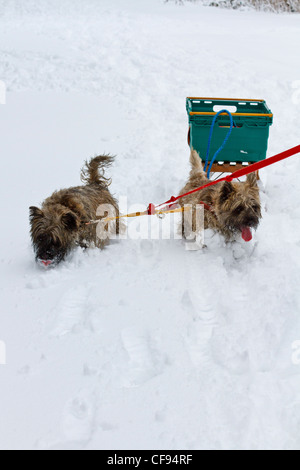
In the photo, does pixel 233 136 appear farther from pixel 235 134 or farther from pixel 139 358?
pixel 139 358

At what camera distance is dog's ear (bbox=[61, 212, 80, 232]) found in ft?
14.2

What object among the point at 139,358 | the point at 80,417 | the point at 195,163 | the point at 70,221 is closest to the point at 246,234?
the point at 195,163

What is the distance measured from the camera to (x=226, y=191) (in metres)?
4.39

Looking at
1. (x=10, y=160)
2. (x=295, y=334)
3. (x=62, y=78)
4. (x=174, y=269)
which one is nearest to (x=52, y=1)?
(x=62, y=78)

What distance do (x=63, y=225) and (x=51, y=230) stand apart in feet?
0.47

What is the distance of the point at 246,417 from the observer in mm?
2641

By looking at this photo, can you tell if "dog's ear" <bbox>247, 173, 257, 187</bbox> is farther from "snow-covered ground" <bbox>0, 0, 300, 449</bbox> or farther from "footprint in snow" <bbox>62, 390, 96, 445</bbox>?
Result: "footprint in snow" <bbox>62, 390, 96, 445</bbox>

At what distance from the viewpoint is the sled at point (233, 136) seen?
5.57 meters

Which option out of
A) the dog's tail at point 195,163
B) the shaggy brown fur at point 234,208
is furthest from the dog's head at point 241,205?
the dog's tail at point 195,163

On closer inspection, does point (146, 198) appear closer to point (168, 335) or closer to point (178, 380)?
point (168, 335)

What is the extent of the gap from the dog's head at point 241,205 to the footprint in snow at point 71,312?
62.2 inches

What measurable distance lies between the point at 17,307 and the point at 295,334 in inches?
88.4

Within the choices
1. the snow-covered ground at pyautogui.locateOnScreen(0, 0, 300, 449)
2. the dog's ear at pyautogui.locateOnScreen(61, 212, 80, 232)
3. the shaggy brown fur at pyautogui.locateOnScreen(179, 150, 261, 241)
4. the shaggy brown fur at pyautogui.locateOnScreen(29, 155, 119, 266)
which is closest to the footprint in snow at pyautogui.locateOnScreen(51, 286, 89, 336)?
the snow-covered ground at pyautogui.locateOnScreen(0, 0, 300, 449)

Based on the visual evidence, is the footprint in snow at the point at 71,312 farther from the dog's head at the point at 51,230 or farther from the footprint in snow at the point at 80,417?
the footprint in snow at the point at 80,417
